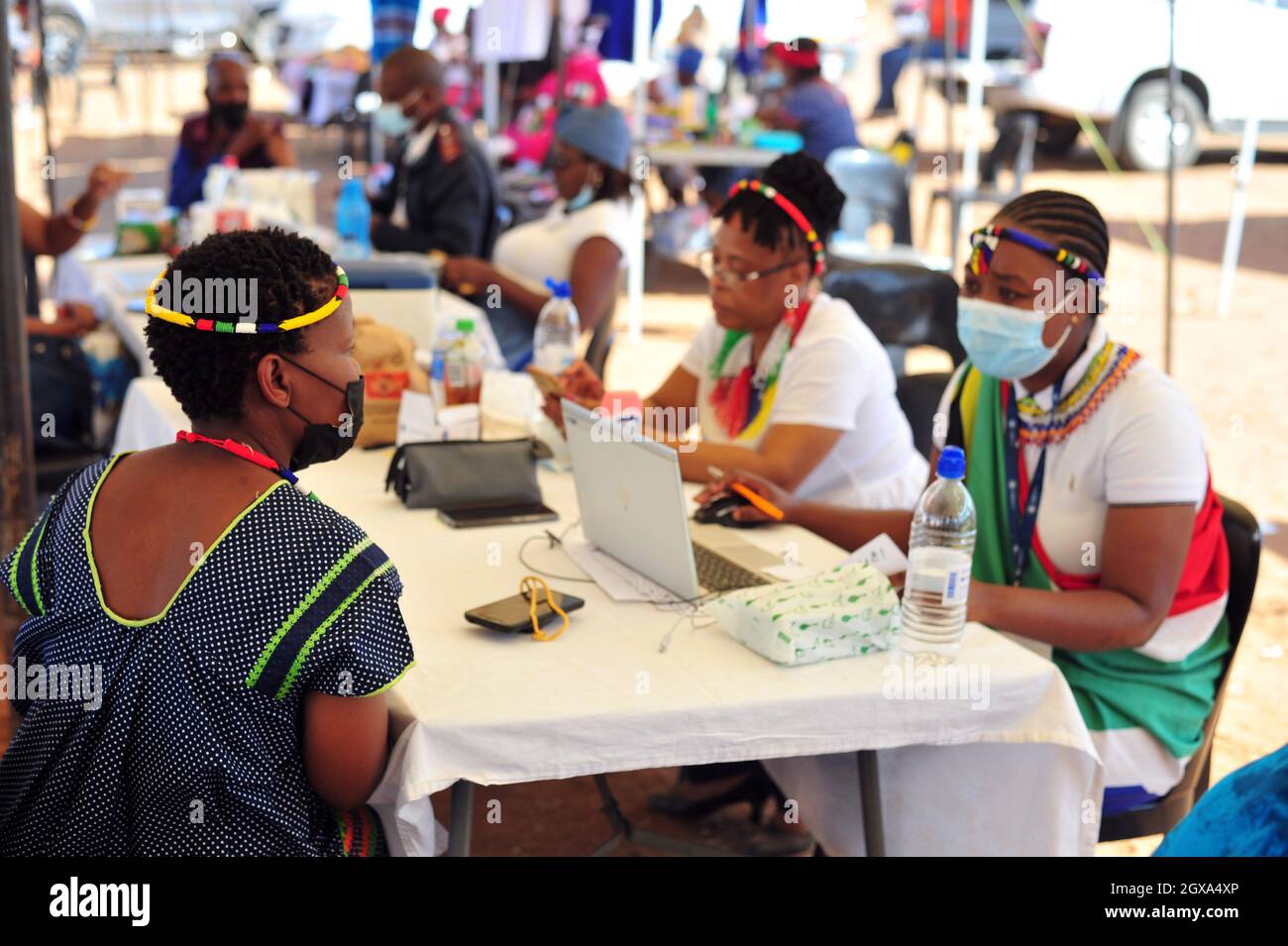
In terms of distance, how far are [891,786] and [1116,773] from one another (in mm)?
461

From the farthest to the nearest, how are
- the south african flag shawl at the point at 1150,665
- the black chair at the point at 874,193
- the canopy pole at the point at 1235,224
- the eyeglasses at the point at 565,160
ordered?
the canopy pole at the point at 1235,224 < the black chair at the point at 874,193 < the eyeglasses at the point at 565,160 < the south african flag shawl at the point at 1150,665

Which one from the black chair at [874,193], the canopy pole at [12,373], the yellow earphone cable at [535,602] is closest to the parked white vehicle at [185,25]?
the black chair at [874,193]

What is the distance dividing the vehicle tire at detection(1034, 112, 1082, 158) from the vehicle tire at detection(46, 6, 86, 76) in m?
10.9

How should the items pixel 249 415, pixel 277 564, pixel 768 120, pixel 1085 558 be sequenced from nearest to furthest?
pixel 277 564, pixel 249 415, pixel 1085 558, pixel 768 120

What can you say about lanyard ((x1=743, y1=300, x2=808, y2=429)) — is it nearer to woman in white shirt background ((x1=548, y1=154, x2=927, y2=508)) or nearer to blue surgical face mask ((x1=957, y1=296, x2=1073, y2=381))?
woman in white shirt background ((x1=548, y1=154, x2=927, y2=508))

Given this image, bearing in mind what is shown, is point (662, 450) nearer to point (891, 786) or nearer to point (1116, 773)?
point (891, 786)

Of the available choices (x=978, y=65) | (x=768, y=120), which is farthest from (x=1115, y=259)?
(x=768, y=120)

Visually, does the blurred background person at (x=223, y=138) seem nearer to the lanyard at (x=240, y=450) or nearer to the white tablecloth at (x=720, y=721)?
the white tablecloth at (x=720, y=721)

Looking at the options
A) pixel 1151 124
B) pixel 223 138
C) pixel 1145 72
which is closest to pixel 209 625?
pixel 223 138

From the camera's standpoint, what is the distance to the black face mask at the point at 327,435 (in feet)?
6.19

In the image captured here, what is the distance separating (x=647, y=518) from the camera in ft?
7.55

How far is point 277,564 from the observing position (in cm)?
171

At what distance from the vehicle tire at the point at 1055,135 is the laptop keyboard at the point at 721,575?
490 inches
